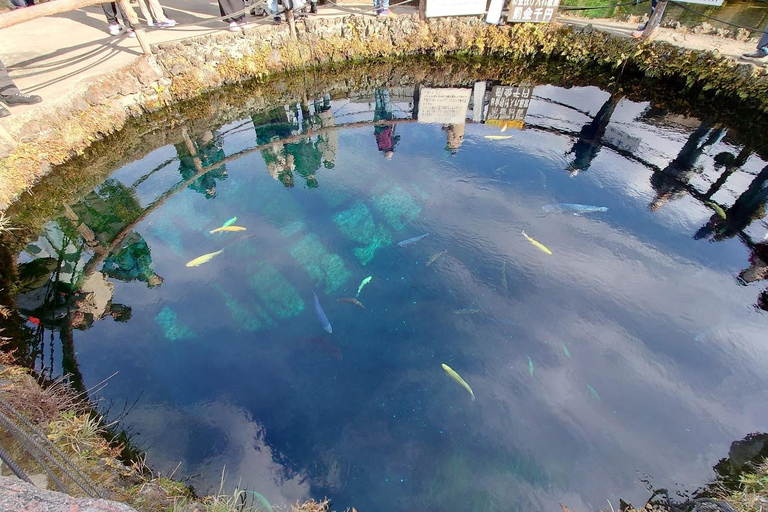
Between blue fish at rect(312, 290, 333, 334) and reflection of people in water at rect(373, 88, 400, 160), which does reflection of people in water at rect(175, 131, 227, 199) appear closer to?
reflection of people in water at rect(373, 88, 400, 160)

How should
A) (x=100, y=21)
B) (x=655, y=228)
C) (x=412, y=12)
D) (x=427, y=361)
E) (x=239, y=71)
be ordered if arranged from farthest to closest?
1. (x=412, y=12)
2. (x=100, y=21)
3. (x=239, y=71)
4. (x=655, y=228)
5. (x=427, y=361)

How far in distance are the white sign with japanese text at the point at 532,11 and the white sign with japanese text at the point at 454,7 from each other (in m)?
0.72

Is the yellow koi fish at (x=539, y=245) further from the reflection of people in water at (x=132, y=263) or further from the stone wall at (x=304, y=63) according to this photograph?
the stone wall at (x=304, y=63)

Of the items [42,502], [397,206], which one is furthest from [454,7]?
[42,502]

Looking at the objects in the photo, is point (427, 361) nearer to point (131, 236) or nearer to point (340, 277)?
point (340, 277)

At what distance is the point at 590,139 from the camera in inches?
279

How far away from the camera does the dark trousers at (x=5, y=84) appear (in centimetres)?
584

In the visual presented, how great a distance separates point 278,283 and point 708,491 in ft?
15.4

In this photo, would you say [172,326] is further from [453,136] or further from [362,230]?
[453,136]

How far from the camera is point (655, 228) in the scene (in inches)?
213

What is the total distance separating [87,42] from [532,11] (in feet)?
33.1

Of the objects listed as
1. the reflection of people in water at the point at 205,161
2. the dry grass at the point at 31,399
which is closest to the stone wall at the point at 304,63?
the reflection of people in water at the point at 205,161

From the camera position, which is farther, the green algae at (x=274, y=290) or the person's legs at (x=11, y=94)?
the person's legs at (x=11, y=94)

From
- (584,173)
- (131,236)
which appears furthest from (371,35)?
(131,236)
